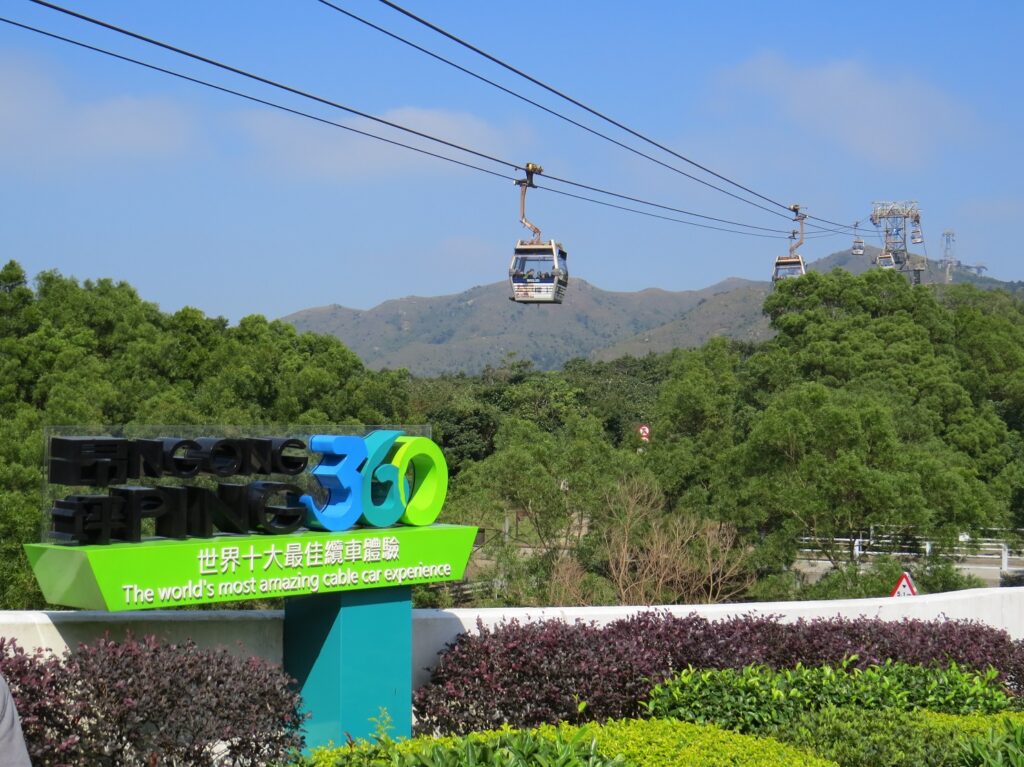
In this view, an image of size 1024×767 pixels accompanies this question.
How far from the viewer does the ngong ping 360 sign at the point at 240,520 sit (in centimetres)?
614

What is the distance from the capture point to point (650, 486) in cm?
2211

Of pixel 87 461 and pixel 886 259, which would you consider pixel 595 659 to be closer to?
pixel 87 461

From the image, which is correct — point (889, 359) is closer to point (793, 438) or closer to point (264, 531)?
point (793, 438)

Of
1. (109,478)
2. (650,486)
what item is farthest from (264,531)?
(650,486)

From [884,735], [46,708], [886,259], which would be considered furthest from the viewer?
[886,259]

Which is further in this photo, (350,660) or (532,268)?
(532,268)

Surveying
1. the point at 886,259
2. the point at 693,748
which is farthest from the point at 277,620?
the point at 886,259

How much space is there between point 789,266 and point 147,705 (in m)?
32.3

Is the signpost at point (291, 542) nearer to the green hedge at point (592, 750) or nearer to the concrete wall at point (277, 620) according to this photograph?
the concrete wall at point (277, 620)

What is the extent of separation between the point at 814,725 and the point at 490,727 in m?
2.21

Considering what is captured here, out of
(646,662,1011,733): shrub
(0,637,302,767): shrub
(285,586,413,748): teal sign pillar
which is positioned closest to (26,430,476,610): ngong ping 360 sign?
(285,586,413,748): teal sign pillar

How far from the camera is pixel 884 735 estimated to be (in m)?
5.65

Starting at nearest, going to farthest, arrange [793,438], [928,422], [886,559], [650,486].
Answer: [886,559], [793,438], [650,486], [928,422]

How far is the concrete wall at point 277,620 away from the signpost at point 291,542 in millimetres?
224
